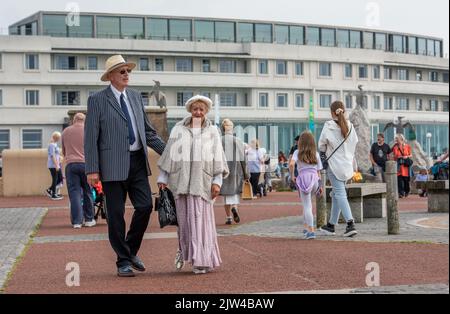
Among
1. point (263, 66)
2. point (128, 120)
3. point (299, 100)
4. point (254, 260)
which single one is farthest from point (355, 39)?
point (128, 120)

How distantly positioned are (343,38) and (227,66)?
16.8 m

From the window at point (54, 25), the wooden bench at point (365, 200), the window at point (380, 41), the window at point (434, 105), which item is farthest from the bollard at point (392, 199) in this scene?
the window at point (380, 41)

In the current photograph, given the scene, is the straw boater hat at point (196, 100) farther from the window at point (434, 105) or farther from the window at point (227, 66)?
the window at point (434, 105)

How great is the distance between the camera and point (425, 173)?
29.2 meters

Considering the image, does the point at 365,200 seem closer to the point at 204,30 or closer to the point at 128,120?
the point at 128,120

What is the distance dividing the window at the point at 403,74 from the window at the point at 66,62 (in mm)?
35585

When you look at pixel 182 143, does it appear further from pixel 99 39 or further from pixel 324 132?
pixel 99 39

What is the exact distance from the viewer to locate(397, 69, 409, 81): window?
99.2 m

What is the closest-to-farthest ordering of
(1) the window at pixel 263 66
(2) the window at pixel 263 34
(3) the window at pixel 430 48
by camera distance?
(1) the window at pixel 263 66, (2) the window at pixel 263 34, (3) the window at pixel 430 48

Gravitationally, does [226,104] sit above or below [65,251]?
above

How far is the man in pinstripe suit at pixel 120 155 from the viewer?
8938 millimetres

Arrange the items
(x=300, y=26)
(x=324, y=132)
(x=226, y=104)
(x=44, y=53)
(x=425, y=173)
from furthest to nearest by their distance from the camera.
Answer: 1. (x=300, y=26)
2. (x=226, y=104)
3. (x=44, y=53)
4. (x=425, y=173)
5. (x=324, y=132)
